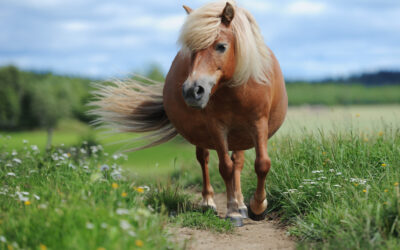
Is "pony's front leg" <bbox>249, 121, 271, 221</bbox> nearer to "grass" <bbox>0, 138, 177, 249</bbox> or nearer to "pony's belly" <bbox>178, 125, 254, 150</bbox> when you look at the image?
"pony's belly" <bbox>178, 125, 254, 150</bbox>

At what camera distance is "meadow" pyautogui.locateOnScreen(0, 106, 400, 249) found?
319 centimetres

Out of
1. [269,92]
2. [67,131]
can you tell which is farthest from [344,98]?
[269,92]

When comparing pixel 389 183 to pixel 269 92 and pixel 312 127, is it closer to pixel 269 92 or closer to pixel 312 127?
pixel 269 92

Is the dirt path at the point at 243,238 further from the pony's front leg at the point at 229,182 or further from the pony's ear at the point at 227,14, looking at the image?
the pony's ear at the point at 227,14

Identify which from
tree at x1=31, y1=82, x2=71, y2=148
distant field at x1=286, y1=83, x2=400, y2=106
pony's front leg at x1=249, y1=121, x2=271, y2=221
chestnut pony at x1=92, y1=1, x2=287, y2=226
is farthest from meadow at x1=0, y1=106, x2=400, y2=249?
tree at x1=31, y1=82, x2=71, y2=148

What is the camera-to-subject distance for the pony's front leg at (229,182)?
15.9ft

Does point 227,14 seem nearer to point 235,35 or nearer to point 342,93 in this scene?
point 235,35

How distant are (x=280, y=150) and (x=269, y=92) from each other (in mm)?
2123

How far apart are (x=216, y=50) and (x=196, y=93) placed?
0.53 meters

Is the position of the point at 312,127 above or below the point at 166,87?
below

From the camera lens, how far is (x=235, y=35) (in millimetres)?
4184

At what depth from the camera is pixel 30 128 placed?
5153cm

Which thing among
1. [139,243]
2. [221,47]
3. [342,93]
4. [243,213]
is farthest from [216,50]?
[342,93]

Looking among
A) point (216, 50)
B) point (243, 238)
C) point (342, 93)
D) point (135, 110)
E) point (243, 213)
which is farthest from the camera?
point (342, 93)
